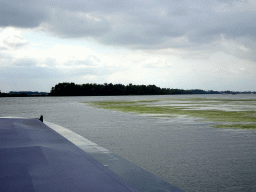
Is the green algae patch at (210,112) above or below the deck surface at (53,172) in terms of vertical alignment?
below

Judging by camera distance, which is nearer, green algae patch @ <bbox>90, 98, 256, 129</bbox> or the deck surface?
the deck surface

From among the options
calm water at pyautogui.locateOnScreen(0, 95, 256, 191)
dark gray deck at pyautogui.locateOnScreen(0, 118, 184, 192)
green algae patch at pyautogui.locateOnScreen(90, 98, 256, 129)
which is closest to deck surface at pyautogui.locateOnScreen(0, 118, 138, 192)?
dark gray deck at pyautogui.locateOnScreen(0, 118, 184, 192)

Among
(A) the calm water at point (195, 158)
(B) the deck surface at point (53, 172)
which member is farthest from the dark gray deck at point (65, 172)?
(A) the calm water at point (195, 158)

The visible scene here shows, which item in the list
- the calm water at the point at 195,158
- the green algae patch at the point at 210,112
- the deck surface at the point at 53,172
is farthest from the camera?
the green algae patch at the point at 210,112

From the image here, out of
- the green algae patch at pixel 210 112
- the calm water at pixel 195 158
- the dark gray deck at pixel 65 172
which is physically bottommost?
the green algae patch at pixel 210 112

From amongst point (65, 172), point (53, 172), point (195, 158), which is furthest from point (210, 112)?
point (53, 172)

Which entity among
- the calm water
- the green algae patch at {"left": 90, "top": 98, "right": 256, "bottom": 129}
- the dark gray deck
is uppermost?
the dark gray deck

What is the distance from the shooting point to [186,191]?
259 inches

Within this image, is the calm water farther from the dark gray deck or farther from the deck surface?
the deck surface

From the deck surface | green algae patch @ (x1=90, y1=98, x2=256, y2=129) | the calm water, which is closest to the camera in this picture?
the deck surface

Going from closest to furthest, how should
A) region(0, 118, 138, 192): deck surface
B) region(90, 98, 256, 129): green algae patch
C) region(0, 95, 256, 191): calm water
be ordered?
1. region(0, 118, 138, 192): deck surface
2. region(0, 95, 256, 191): calm water
3. region(90, 98, 256, 129): green algae patch

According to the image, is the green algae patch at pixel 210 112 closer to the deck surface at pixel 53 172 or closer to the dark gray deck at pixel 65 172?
the dark gray deck at pixel 65 172

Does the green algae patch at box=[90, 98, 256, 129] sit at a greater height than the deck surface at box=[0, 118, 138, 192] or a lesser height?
lesser

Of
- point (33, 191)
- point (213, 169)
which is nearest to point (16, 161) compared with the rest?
point (33, 191)
